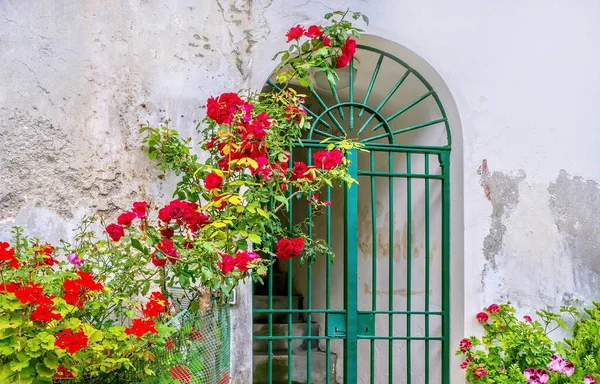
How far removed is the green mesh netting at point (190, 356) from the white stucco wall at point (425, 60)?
88cm

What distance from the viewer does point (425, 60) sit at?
4816 mm

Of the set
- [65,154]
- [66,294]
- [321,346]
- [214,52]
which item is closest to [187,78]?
[214,52]

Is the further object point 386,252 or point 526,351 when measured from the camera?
point 386,252

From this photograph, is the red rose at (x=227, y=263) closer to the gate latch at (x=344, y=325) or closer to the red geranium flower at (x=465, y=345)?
the gate latch at (x=344, y=325)

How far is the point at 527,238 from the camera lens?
4.83 m

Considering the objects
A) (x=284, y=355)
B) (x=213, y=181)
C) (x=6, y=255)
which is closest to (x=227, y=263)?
(x=213, y=181)

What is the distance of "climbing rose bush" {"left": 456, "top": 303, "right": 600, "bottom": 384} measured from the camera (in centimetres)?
442

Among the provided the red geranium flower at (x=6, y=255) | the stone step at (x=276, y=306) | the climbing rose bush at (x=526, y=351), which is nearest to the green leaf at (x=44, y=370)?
the red geranium flower at (x=6, y=255)

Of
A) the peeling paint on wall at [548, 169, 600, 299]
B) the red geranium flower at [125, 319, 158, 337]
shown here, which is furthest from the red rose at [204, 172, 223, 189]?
the peeling paint on wall at [548, 169, 600, 299]

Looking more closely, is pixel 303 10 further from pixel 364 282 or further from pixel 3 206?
pixel 364 282

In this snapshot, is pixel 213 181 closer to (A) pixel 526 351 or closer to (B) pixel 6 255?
(B) pixel 6 255

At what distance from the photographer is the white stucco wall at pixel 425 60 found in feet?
13.0

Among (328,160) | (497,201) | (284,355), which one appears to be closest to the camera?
(328,160)

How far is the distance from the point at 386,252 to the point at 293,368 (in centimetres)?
135
